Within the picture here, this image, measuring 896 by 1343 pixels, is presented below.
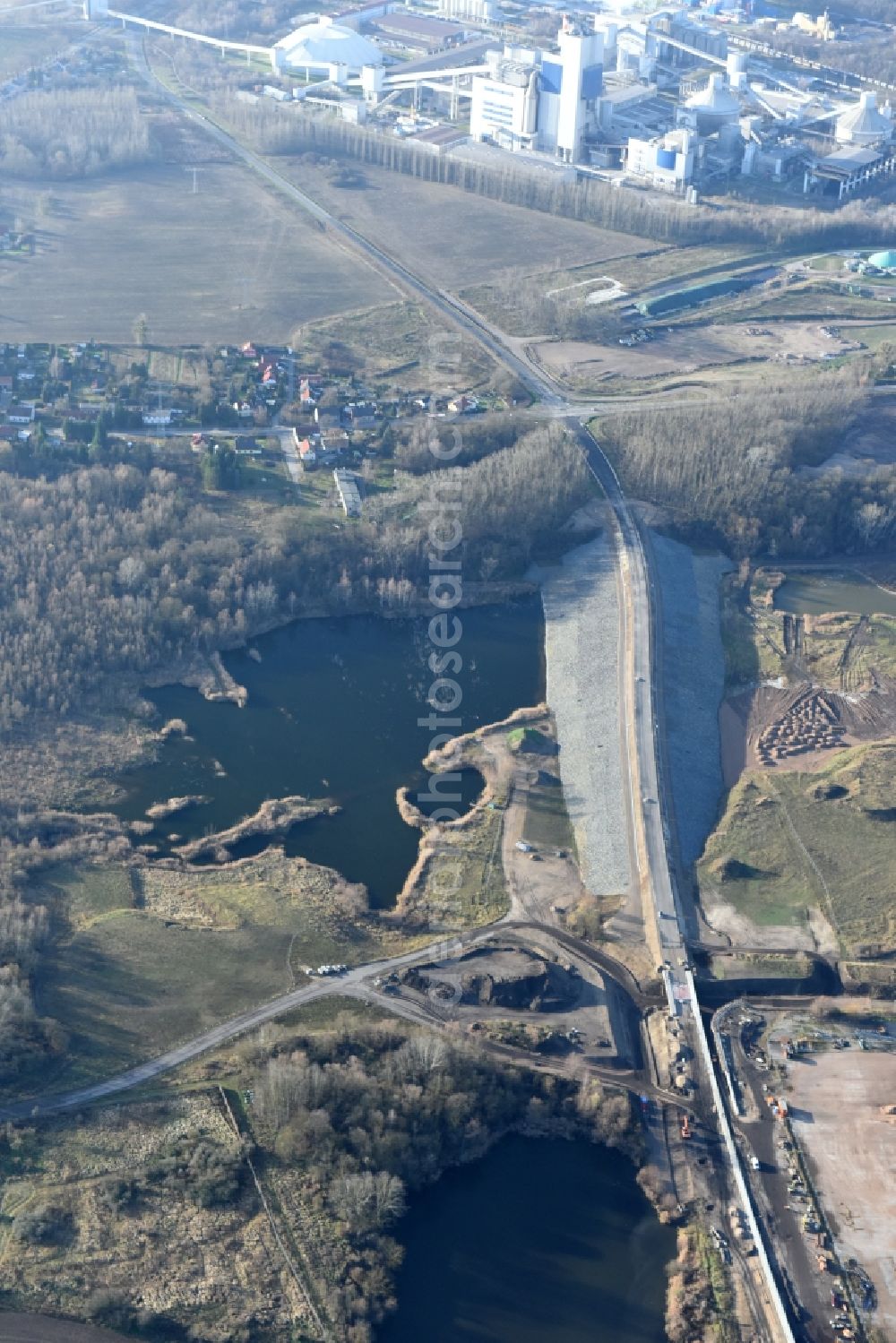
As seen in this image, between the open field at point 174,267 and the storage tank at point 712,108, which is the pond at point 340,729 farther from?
the storage tank at point 712,108

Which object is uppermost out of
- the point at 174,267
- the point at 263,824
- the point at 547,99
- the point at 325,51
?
the point at 325,51

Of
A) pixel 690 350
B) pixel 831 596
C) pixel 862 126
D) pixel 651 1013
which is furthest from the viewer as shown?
pixel 862 126

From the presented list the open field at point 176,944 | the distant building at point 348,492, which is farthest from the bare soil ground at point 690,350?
the open field at point 176,944

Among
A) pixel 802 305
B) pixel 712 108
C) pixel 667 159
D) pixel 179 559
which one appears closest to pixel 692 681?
pixel 179 559

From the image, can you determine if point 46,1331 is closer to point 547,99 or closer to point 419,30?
point 547,99

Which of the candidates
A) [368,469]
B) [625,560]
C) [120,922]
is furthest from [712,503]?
[120,922]

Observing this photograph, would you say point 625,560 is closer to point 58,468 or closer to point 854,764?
point 854,764

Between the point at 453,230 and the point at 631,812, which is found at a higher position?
the point at 453,230
